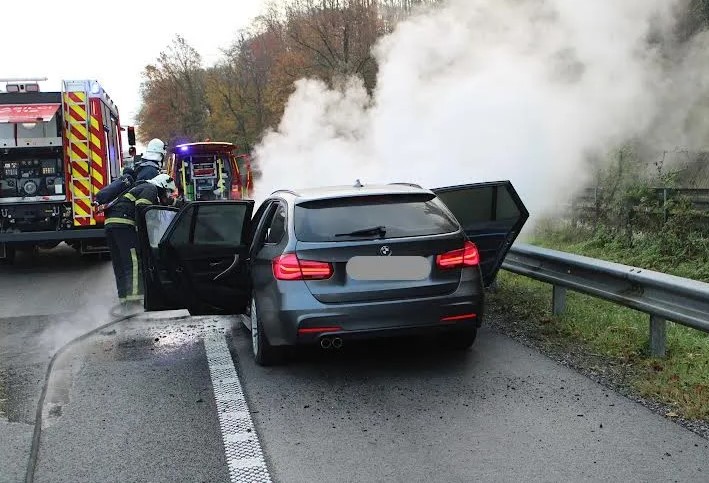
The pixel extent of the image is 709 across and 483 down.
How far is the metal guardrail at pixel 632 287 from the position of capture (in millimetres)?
4680

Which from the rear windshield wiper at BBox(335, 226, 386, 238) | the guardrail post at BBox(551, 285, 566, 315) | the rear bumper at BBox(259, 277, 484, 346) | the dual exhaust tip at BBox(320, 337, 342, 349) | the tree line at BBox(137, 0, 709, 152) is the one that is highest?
the tree line at BBox(137, 0, 709, 152)

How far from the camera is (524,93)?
10828mm

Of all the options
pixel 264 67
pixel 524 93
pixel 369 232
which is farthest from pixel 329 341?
pixel 264 67

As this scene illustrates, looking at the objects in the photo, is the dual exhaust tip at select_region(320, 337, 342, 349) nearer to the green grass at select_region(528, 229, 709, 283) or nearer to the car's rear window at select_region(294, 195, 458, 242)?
the car's rear window at select_region(294, 195, 458, 242)

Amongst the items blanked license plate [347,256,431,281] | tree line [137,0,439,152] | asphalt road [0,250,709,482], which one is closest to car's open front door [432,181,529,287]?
asphalt road [0,250,709,482]

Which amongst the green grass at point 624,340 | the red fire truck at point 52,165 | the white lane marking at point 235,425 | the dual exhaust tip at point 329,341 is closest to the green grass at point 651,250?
the green grass at point 624,340

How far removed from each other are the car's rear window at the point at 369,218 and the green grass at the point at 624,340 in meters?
1.53

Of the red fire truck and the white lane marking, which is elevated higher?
the red fire truck

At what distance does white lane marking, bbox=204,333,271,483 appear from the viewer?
3.50 metres

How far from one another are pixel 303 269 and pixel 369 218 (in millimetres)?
641

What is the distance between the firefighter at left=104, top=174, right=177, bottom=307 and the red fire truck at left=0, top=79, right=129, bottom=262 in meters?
4.24

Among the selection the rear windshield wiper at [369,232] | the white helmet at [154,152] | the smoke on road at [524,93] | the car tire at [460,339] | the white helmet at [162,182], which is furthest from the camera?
the smoke on road at [524,93]

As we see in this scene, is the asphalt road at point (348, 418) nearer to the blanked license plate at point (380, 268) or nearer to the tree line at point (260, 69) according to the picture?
the blanked license plate at point (380, 268)

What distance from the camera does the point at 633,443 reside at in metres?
3.70
